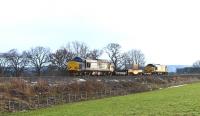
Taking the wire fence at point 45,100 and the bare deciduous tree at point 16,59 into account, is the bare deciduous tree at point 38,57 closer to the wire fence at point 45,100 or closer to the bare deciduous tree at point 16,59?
the bare deciduous tree at point 16,59

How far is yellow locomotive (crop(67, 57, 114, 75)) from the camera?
86.5 metres

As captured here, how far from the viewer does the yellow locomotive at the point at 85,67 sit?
86500mm

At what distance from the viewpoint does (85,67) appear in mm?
88750

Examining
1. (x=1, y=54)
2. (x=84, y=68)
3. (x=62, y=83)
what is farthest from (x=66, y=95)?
(x=1, y=54)

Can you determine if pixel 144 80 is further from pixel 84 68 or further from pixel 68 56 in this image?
pixel 68 56

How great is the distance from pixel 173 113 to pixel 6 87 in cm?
2344

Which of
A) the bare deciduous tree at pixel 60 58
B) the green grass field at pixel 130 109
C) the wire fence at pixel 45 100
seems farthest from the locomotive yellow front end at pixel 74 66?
the bare deciduous tree at pixel 60 58

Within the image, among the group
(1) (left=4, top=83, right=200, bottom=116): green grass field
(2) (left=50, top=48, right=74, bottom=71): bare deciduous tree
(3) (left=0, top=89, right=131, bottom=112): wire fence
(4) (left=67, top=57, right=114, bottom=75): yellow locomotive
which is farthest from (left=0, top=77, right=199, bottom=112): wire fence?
(2) (left=50, top=48, right=74, bottom=71): bare deciduous tree

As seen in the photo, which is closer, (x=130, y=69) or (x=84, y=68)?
(x=84, y=68)

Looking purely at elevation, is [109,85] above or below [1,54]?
below

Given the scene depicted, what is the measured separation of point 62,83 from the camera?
57.5 metres

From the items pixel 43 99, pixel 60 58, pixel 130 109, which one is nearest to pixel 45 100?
pixel 43 99

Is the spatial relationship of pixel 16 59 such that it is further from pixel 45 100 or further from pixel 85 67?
pixel 45 100

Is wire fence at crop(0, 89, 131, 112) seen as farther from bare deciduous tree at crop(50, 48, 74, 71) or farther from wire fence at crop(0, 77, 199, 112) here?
bare deciduous tree at crop(50, 48, 74, 71)
